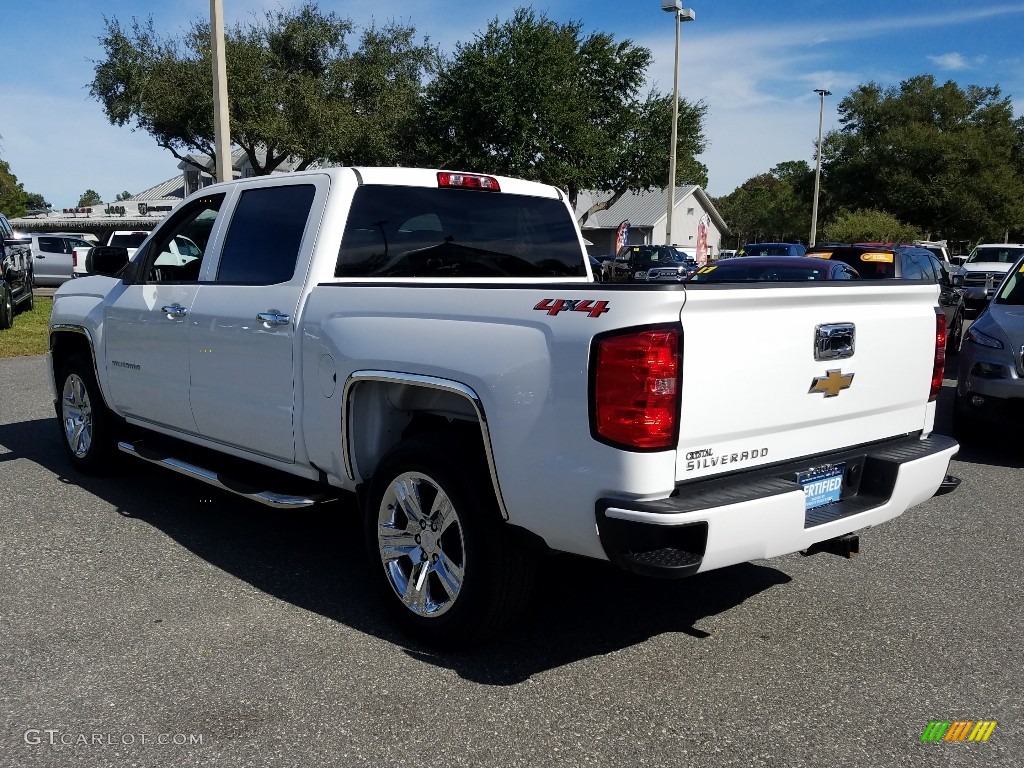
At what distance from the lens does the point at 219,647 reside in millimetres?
3955

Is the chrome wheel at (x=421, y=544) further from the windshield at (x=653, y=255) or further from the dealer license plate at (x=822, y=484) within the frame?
the windshield at (x=653, y=255)

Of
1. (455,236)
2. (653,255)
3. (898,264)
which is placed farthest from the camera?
(653,255)

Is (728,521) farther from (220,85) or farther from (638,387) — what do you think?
(220,85)

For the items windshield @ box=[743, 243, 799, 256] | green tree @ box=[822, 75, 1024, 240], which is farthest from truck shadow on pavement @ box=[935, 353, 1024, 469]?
green tree @ box=[822, 75, 1024, 240]

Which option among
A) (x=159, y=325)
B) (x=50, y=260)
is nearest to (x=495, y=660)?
(x=159, y=325)

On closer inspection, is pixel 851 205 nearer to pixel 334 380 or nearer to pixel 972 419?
pixel 972 419

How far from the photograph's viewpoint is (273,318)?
4.61 metres

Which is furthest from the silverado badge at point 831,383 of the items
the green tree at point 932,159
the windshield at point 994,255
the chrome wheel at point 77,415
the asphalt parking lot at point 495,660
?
the green tree at point 932,159

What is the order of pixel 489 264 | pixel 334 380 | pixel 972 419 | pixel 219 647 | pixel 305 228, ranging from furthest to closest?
pixel 972 419, pixel 489 264, pixel 305 228, pixel 334 380, pixel 219 647

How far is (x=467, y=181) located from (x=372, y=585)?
218 cm

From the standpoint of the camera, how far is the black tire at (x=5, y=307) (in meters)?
15.6

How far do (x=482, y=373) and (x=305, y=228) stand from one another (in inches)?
63.4

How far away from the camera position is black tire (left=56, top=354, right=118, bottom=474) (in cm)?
646

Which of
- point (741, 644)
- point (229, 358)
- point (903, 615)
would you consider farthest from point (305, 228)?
point (903, 615)
